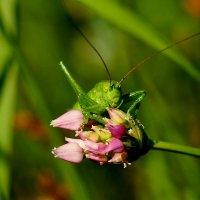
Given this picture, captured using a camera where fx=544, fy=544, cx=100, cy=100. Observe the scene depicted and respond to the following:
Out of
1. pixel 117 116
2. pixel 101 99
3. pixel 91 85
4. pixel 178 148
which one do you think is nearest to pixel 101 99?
pixel 101 99

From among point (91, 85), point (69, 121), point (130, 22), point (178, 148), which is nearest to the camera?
point (178, 148)

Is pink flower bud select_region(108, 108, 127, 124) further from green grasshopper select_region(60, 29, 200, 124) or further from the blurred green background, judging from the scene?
the blurred green background

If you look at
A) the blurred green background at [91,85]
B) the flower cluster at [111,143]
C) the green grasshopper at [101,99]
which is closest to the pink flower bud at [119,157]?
the flower cluster at [111,143]

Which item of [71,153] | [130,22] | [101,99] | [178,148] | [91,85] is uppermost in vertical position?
[91,85]

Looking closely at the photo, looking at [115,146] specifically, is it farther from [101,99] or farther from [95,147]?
[101,99]

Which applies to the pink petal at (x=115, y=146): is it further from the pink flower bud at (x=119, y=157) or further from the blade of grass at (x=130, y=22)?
the blade of grass at (x=130, y=22)

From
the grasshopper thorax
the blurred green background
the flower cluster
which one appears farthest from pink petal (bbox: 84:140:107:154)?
the blurred green background

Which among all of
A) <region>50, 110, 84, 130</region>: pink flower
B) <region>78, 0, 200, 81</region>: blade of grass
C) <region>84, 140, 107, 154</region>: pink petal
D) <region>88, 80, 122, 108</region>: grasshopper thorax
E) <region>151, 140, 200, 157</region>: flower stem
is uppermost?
<region>78, 0, 200, 81</region>: blade of grass
